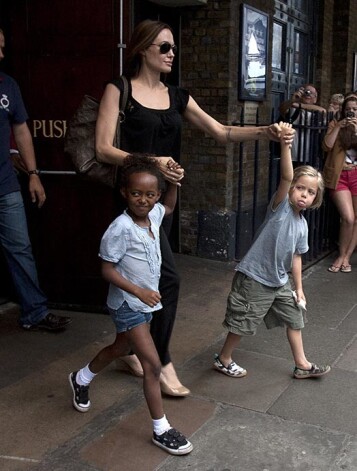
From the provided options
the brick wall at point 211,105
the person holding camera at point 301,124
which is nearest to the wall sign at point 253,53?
the brick wall at point 211,105

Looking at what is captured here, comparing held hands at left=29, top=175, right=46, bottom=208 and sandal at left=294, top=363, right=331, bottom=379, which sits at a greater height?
held hands at left=29, top=175, right=46, bottom=208

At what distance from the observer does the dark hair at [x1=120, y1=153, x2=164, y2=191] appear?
2.92 m

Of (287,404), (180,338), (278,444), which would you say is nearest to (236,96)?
(180,338)

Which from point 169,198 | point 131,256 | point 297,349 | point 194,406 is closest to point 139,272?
point 131,256

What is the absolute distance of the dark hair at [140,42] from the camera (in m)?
3.29

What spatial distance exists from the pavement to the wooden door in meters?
0.38

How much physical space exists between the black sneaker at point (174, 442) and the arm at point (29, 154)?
207 cm

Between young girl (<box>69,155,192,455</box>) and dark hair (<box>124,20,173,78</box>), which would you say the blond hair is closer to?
young girl (<box>69,155,192,455</box>)

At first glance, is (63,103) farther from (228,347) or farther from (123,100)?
(228,347)

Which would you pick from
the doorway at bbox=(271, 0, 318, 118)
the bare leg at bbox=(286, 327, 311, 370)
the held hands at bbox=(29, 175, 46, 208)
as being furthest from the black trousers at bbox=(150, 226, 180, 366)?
the doorway at bbox=(271, 0, 318, 118)

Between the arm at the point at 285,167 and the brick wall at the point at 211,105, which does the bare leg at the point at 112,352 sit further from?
the brick wall at the point at 211,105

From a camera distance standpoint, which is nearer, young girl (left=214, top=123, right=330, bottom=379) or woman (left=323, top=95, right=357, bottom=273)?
young girl (left=214, top=123, right=330, bottom=379)

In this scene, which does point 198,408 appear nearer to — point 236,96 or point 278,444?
point 278,444

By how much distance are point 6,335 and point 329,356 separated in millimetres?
2196
